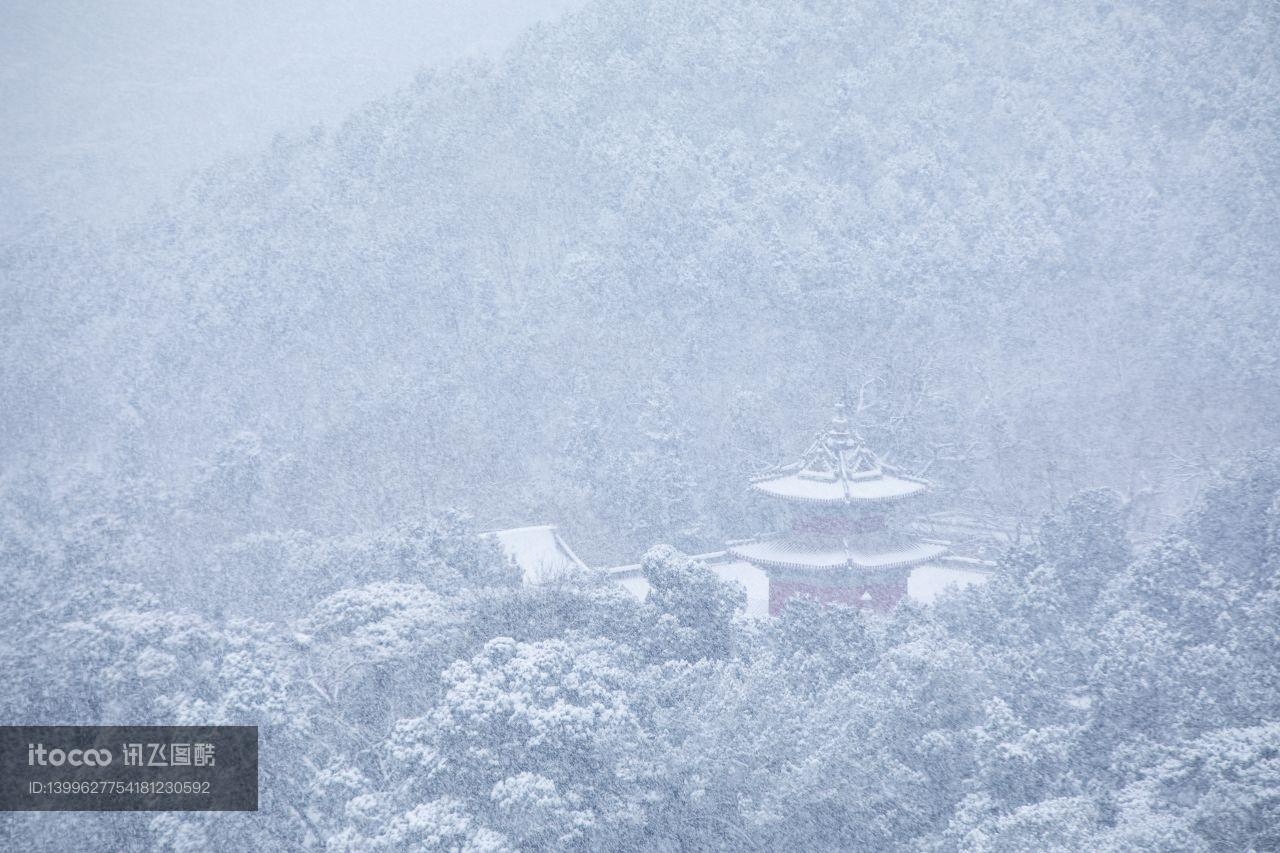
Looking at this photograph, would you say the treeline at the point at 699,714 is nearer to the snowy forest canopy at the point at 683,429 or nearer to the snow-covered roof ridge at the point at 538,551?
the snowy forest canopy at the point at 683,429

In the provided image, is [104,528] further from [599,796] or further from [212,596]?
[599,796]

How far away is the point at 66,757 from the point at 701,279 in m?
23.9

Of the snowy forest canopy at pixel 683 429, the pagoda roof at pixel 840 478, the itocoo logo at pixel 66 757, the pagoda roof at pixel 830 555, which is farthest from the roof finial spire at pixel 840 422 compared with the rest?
the itocoo logo at pixel 66 757

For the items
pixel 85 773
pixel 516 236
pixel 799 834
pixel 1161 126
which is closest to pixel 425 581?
pixel 85 773

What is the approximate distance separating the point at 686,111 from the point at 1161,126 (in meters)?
14.4

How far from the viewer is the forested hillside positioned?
27.1 meters

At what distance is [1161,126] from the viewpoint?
34781mm

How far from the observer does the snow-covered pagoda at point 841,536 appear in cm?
1530

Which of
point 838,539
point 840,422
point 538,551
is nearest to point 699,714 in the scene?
point 838,539

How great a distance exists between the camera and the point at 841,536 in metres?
15.7

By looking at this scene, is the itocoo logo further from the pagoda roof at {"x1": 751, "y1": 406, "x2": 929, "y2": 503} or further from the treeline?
the pagoda roof at {"x1": 751, "y1": 406, "x2": 929, "y2": 503}

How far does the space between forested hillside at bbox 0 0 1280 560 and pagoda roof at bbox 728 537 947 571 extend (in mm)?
6508

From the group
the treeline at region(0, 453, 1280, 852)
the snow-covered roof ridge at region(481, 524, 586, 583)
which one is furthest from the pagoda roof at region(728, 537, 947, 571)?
the treeline at region(0, 453, 1280, 852)

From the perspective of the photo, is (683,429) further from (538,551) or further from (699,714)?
(699,714)
